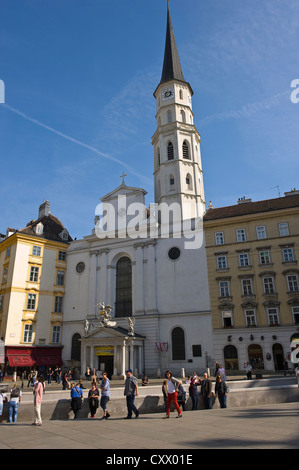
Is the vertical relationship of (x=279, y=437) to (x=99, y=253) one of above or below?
below

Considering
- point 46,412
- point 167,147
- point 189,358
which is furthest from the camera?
point 167,147

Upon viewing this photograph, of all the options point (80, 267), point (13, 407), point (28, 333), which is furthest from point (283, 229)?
point (28, 333)

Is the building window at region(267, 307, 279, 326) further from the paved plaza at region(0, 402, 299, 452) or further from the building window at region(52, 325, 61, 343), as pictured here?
the building window at region(52, 325, 61, 343)

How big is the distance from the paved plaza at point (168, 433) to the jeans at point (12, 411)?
47 cm

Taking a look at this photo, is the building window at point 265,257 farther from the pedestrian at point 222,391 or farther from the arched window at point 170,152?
the pedestrian at point 222,391

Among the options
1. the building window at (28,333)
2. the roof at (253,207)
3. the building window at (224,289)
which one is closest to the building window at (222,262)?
the building window at (224,289)

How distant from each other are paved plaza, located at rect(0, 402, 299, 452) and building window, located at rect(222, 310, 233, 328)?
22.6 m

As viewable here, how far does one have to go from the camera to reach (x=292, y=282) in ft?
110

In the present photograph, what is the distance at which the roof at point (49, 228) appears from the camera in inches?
1820

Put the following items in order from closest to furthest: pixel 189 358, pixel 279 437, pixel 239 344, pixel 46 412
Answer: pixel 279 437, pixel 46 412, pixel 239 344, pixel 189 358
